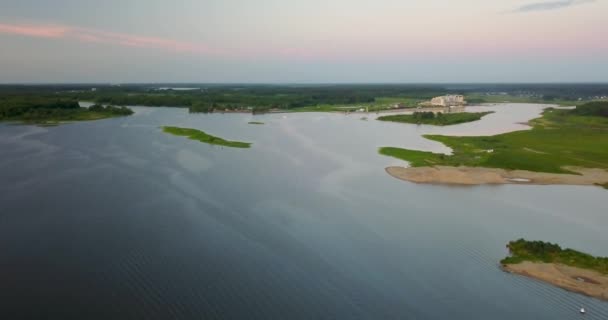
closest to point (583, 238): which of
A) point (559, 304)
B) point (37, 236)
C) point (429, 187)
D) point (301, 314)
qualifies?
point (559, 304)

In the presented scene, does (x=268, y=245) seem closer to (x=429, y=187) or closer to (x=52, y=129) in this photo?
(x=429, y=187)

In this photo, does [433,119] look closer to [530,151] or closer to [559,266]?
[530,151]

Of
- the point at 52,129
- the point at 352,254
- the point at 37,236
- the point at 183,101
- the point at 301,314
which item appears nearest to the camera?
the point at 301,314

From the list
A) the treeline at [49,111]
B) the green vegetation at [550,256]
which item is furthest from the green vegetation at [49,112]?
the green vegetation at [550,256]

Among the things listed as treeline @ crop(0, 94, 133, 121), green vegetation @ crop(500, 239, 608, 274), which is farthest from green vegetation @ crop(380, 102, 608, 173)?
treeline @ crop(0, 94, 133, 121)

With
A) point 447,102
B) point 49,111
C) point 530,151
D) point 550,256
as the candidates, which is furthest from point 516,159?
point 447,102

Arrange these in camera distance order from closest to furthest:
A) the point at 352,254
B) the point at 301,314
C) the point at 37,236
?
1. the point at 301,314
2. the point at 352,254
3. the point at 37,236
